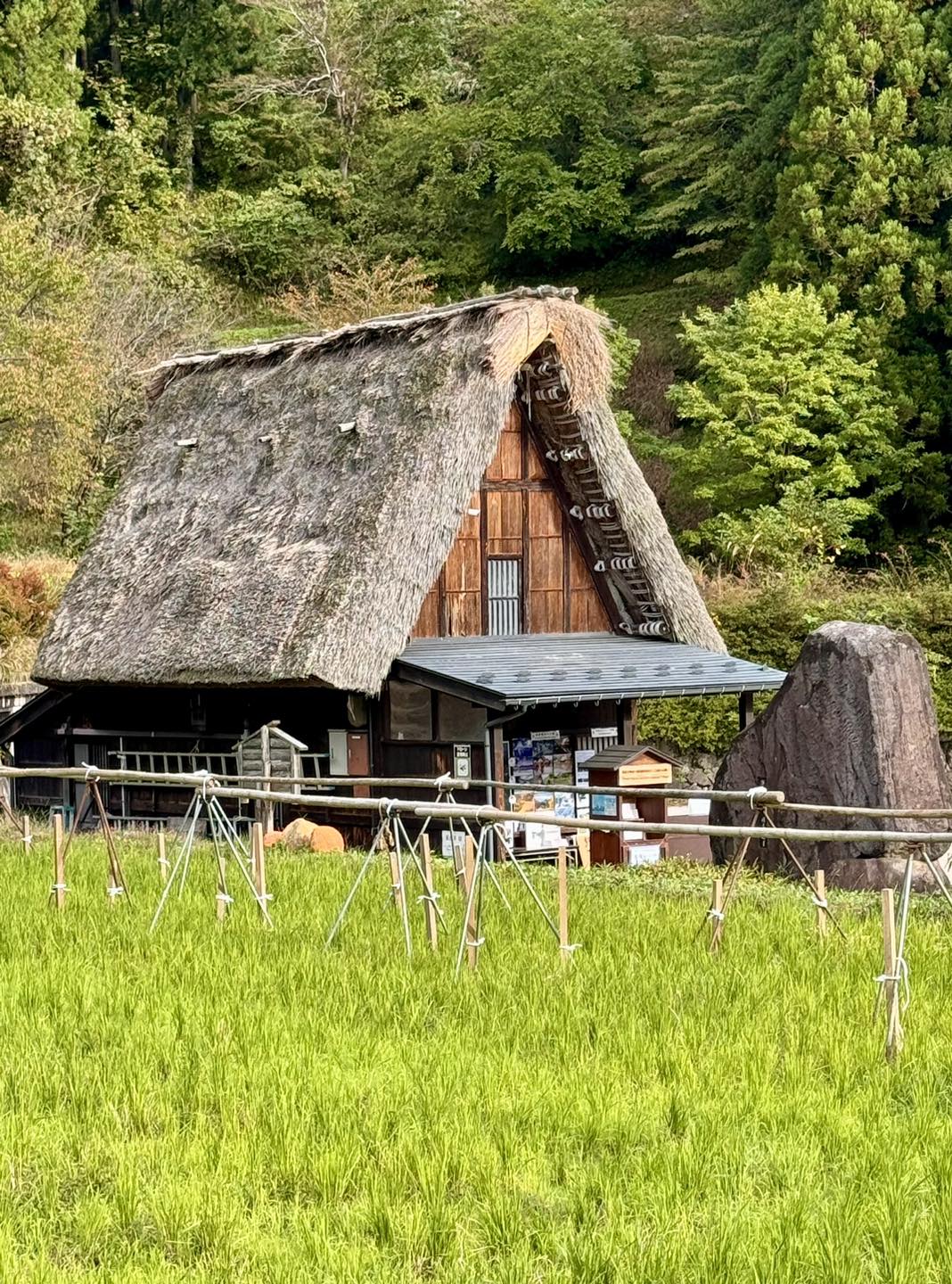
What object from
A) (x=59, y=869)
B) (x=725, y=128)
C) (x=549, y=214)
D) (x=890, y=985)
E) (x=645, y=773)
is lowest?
(x=890, y=985)

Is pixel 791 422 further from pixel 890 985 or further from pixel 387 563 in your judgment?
pixel 890 985

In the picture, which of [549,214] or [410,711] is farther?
[549,214]

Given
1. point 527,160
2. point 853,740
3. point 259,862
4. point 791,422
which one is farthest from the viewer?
point 527,160

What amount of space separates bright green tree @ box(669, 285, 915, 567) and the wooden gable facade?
6.65 meters

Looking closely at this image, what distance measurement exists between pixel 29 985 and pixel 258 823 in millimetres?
1941

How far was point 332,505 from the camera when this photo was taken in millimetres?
15883

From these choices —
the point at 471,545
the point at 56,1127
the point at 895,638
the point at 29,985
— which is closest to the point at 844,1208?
the point at 56,1127

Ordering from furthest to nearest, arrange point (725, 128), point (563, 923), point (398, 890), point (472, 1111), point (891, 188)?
Answer: point (725, 128), point (891, 188), point (398, 890), point (563, 923), point (472, 1111)

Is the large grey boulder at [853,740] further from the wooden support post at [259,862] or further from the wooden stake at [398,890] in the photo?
the wooden support post at [259,862]

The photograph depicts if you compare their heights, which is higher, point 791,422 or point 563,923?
point 791,422

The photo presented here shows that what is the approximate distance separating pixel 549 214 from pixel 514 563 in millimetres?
18731

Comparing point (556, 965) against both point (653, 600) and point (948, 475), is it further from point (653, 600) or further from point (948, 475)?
point (948, 475)

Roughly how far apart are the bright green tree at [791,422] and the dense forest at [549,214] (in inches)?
2.5

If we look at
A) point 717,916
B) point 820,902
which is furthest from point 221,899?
point 820,902
